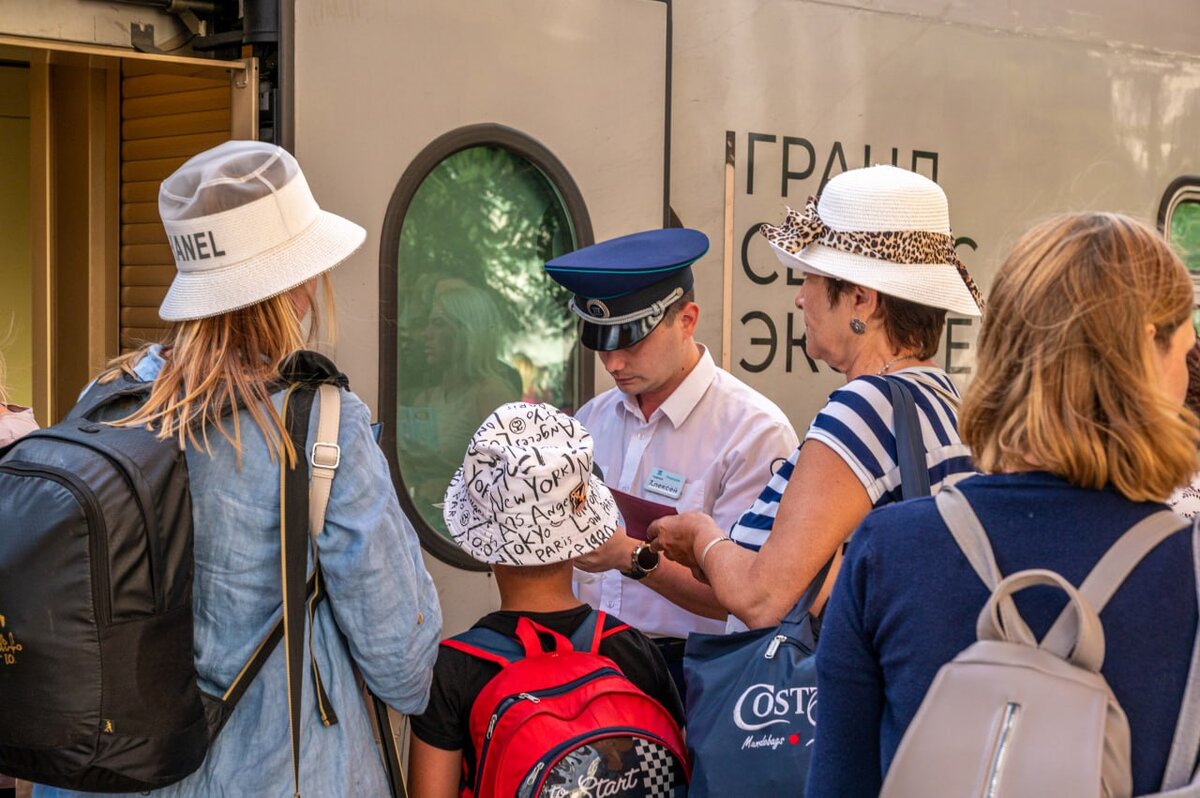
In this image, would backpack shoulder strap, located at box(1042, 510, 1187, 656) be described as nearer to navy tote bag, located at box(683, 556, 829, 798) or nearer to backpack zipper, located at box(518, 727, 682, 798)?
navy tote bag, located at box(683, 556, 829, 798)

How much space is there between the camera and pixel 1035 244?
4.34ft

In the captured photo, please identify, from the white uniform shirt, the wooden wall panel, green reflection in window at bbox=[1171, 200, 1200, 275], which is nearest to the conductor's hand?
the white uniform shirt

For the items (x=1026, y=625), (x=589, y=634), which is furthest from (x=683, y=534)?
(x=1026, y=625)

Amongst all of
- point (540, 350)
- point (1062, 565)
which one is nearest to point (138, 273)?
point (540, 350)

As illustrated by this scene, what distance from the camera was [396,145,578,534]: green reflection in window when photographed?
3.19 metres

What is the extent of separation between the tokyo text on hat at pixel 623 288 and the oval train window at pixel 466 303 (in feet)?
1.67

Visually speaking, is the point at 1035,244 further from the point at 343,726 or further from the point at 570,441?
the point at 343,726

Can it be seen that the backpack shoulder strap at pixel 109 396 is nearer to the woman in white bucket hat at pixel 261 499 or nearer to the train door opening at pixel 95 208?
the woman in white bucket hat at pixel 261 499

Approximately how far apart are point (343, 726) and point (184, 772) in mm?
228

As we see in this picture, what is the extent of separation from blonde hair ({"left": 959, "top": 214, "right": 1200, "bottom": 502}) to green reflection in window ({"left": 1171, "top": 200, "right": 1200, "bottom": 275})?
3956mm

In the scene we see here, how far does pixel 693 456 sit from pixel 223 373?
3.82ft

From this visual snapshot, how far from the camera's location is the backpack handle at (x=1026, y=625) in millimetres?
1157

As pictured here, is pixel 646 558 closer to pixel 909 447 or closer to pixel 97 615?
pixel 909 447

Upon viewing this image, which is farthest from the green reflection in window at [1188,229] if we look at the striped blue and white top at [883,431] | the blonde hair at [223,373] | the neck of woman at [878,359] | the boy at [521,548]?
the blonde hair at [223,373]
